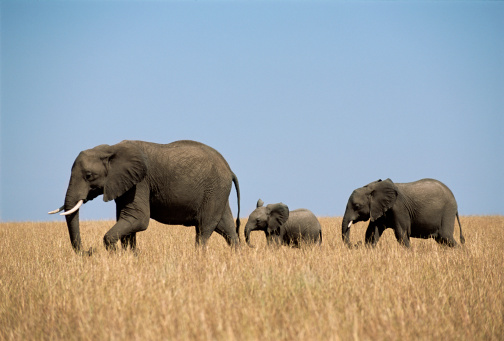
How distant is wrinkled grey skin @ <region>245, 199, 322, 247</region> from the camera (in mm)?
12258

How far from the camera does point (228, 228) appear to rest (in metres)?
10.3

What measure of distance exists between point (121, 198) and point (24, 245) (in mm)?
5460

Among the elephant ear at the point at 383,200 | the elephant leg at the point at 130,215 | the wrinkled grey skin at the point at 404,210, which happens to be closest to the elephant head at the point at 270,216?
the wrinkled grey skin at the point at 404,210

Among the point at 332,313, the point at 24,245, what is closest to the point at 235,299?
the point at 332,313

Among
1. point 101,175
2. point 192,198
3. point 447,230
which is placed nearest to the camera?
point 101,175

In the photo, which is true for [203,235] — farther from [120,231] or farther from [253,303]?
[253,303]

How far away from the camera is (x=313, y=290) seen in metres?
5.73

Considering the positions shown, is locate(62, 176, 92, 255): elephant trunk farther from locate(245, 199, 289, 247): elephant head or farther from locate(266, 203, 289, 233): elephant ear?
locate(266, 203, 289, 233): elephant ear

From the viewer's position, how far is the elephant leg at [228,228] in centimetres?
1027

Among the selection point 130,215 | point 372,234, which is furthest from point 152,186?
point 372,234

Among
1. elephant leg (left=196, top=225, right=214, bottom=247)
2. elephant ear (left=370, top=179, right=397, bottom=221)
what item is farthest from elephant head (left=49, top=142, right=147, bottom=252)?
elephant ear (left=370, top=179, right=397, bottom=221)

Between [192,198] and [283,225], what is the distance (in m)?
3.99

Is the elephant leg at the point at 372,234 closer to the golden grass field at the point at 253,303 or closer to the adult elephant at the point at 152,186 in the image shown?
the adult elephant at the point at 152,186

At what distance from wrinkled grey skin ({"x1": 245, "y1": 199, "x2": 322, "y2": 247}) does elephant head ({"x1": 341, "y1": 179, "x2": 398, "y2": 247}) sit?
1310mm
